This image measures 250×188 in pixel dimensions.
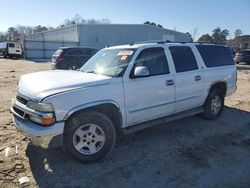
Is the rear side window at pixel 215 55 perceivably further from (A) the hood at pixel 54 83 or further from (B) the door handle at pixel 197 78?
(A) the hood at pixel 54 83

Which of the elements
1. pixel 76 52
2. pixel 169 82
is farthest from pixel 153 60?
pixel 76 52

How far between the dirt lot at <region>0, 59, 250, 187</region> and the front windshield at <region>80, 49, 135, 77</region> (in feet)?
4.58

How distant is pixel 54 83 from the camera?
423cm

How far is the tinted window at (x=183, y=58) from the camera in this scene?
Result: 5.63 m

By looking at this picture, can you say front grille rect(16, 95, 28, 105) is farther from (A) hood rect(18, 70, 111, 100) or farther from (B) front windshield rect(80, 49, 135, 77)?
(B) front windshield rect(80, 49, 135, 77)

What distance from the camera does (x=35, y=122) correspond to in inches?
157

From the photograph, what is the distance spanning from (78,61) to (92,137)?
12.6 m

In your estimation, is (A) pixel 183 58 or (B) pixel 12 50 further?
(B) pixel 12 50

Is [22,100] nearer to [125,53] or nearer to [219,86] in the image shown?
[125,53]

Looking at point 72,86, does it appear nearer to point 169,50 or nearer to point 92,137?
point 92,137

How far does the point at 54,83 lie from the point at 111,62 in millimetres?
1302

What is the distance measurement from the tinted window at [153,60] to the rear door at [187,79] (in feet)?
0.96

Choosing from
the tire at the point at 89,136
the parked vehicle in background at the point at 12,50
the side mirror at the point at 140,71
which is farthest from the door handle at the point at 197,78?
the parked vehicle in background at the point at 12,50

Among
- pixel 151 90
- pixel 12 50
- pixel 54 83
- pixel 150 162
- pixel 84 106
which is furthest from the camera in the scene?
pixel 12 50
